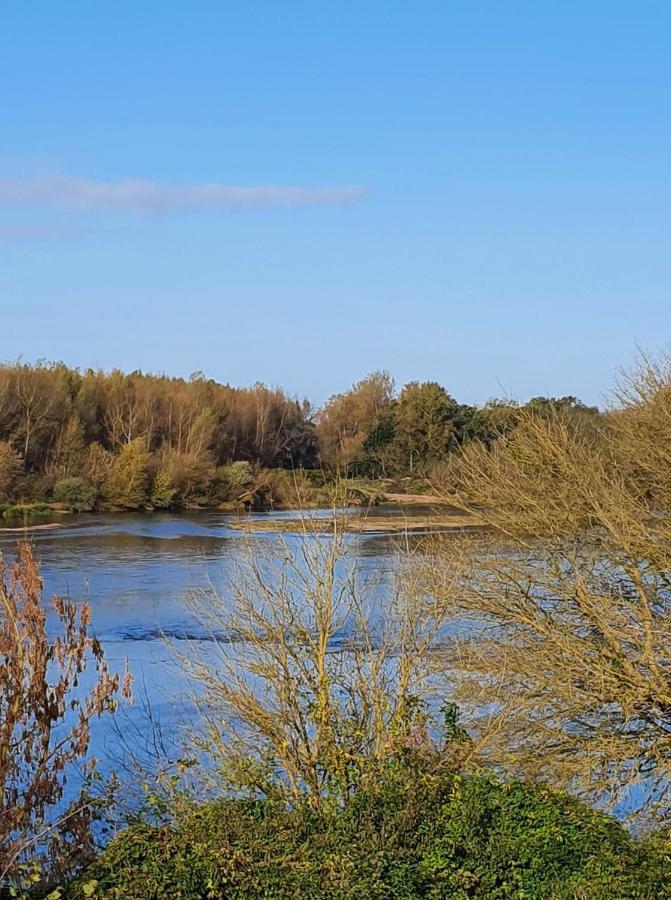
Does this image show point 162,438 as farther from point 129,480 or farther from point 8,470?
point 8,470

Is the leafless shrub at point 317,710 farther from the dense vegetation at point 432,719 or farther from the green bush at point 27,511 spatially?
the green bush at point 27,511

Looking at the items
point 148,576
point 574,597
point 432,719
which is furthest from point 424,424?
point 432,719

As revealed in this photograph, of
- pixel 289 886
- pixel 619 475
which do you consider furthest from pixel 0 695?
pixel 619 475

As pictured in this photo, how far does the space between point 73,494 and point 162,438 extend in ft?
35.1

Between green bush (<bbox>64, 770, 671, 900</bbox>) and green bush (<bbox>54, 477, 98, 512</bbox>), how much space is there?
40225mm

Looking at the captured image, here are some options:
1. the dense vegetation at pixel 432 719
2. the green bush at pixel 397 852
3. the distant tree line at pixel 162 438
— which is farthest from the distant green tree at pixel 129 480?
the green bush at pixel 397 852

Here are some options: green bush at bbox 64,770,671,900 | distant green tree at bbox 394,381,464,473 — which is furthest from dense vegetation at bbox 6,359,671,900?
distant green tree at bbox 394,381,464,473

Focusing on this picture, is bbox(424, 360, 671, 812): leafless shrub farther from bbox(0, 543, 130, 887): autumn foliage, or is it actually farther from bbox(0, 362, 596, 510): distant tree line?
bbox(0, 362, 596, 510): distant tree line

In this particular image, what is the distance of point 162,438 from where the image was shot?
184 feet

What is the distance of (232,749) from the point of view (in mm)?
8812

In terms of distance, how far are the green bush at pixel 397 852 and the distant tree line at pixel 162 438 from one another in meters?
31.5

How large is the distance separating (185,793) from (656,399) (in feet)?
28.4

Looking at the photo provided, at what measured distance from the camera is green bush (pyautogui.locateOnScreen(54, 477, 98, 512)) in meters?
45.8

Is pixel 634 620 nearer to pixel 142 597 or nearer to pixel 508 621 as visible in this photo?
pixel 508 621
